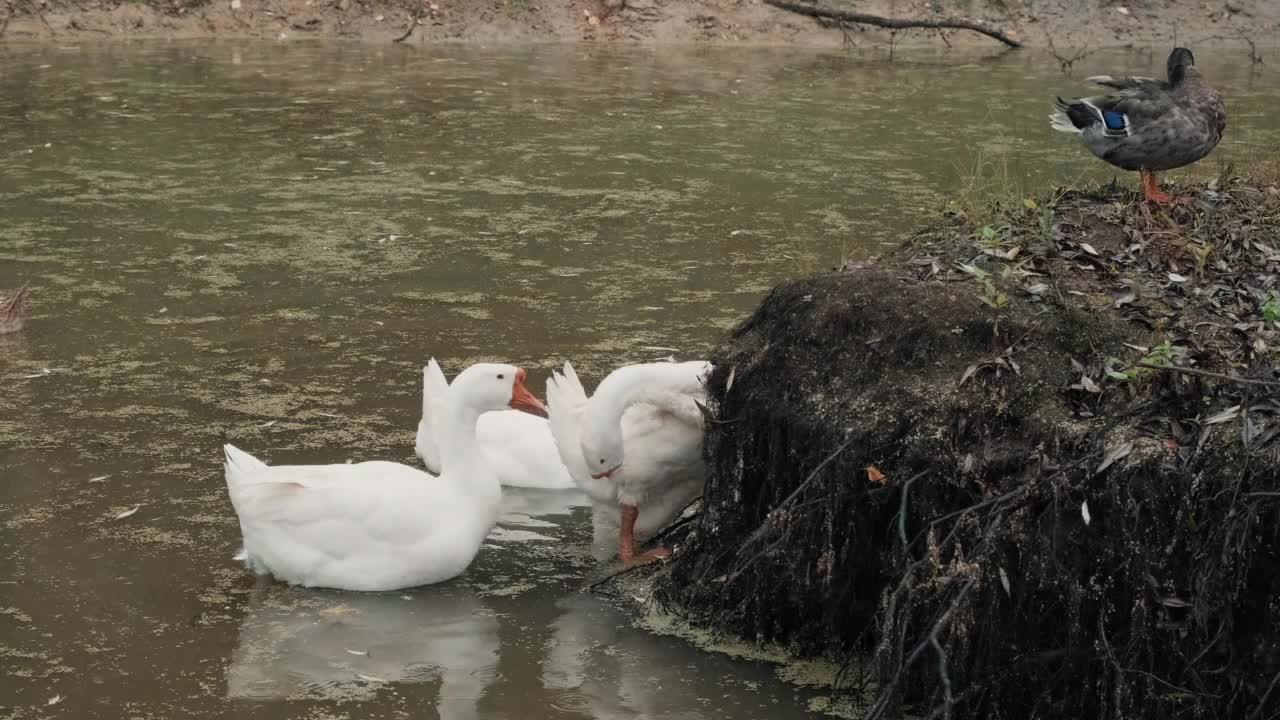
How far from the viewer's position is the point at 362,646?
475 centimetres

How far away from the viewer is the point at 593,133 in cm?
1267

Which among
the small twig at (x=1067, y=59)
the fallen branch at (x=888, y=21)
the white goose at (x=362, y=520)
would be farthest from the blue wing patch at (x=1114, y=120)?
the fallen branch at (x=888, y=21)

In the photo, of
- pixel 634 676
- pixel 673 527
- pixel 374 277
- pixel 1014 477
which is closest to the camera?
pixel 1014 477

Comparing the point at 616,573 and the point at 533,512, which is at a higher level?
the point at 616,573

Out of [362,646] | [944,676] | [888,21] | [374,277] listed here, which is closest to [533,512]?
[362,646]

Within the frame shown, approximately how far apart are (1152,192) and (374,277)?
174 inches

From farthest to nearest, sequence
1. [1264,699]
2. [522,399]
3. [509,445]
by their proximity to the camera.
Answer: [509,445]
[522,399]
[1264,699]

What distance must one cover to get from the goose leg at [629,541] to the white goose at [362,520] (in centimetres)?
47

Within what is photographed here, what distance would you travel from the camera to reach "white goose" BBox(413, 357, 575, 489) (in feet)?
19.3

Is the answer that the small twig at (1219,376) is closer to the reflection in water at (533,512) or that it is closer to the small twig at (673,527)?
the small twig at (673,527)

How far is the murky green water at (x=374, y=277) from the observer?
4656 millimetres

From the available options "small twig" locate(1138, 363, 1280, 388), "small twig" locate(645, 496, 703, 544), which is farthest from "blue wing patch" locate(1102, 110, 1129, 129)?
"small twig" locate(1138, 363, 1280, 388)

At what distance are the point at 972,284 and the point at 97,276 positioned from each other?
541 centimetres

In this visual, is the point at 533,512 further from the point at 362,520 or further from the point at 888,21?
the point at 888,21
